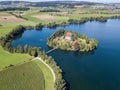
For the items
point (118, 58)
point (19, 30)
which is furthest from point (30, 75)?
point (19, 30)

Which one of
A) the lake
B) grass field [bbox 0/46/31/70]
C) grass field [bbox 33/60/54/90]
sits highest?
grass field [bbox 0/46/31/70]

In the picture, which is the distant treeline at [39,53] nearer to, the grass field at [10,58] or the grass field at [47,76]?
the grass field at [47,76]

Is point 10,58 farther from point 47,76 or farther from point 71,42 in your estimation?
point 71,42

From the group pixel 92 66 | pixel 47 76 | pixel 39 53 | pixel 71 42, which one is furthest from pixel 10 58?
pixel 71 42

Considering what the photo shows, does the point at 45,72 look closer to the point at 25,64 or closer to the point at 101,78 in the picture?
the point at 25,64

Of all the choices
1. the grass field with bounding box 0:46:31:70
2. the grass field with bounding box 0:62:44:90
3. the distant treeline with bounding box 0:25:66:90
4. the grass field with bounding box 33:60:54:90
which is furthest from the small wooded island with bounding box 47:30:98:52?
the grass field with bounding box 0:62:44:90

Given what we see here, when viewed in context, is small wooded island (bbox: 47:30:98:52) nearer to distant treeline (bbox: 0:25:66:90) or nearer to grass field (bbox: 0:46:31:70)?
distant treeline (bbox: 0:25:66:90)

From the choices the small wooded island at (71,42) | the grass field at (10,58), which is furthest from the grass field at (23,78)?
the small wooded island at (71,42)
